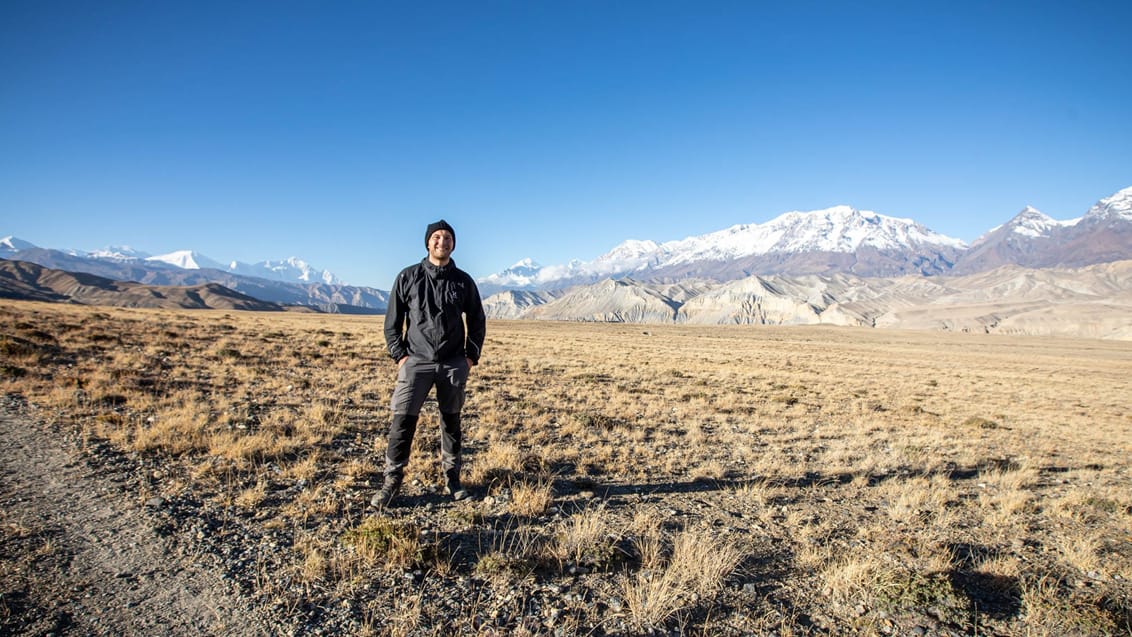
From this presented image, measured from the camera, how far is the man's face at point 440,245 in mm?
5789

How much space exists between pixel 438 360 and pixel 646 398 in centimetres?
1033

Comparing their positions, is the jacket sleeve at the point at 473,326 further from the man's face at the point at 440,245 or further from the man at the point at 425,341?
the man's face at the point at 440,245

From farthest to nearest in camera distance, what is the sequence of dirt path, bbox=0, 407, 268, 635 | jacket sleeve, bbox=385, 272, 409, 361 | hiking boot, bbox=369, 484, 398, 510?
jacket sleeve, bbox=385, 272, 409, 361 → hiking boot, bbox=369, 484, 398, 510 → dirt path, bbox=0, 407, 268, 635

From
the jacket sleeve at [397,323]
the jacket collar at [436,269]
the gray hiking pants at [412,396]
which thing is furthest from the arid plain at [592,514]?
the jacket collar at [436,269]

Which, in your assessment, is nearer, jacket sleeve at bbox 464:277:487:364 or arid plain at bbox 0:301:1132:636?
arid plain at bbox 0:301:1132:636

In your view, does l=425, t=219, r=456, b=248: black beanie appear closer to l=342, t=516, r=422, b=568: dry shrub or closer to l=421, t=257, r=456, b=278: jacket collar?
l=421, t=257, r=456, b=278: jacket collar

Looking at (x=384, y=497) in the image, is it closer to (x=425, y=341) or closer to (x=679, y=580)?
(x=425, y=341)

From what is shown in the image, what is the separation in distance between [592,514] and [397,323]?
3282mm

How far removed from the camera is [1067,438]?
13.4m

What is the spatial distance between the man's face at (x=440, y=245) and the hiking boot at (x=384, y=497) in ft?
9.12

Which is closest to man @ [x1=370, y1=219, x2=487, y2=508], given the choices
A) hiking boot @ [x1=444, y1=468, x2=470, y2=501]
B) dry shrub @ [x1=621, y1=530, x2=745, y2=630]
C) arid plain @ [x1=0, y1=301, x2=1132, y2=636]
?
hiking boot @ [x1=444, y1=468, x2=470, y2=501]

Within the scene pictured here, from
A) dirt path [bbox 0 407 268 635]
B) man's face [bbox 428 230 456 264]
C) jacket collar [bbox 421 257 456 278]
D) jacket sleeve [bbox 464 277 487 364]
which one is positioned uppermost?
man's face [bbox 428 230 456 264]

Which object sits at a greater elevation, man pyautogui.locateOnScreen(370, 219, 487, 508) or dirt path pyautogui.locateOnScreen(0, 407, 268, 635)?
man pyautogui.locateOnScreen(370, 219, 487, 508)

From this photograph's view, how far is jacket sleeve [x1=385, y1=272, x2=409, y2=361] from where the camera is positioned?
5.76 metres
